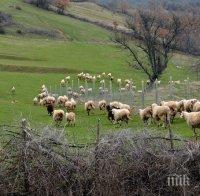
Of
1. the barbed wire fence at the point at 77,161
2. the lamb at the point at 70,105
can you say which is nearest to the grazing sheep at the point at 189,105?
the lamb at the point at 70,105

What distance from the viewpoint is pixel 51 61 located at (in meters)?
82.9

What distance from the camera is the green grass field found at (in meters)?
41.5

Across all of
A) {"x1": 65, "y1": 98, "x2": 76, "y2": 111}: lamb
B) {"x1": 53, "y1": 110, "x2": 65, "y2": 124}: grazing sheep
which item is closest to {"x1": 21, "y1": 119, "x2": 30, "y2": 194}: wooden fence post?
{"x1": 53, "y1": 110, "x2": 65, "y2": 124}: grazing sheep

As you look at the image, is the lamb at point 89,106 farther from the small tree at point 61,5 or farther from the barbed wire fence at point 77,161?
the small tree at point 61,5

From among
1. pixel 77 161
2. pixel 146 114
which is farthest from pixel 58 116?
pixel 77 161

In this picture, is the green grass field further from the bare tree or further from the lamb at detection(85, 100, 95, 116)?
the bare tree

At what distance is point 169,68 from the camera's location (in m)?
91.9

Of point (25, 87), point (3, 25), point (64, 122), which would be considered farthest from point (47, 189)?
point (3, 25)

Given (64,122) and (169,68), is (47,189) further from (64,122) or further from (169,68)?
(169,68)

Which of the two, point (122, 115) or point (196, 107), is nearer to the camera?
point (196, 107)

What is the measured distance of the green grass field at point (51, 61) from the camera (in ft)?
136

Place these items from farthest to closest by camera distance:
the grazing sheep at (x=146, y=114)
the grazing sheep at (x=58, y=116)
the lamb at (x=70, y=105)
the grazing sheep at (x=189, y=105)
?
the lamb at (x=70, y=105)
the grazing sheep at (x=58, y=116)
the grazing sheep at (x=189, y=105)
the grazing sheep at (x=146, y=114)

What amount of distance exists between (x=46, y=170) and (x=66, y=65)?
65053mm

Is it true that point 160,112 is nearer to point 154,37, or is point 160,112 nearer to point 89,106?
point 89,106
